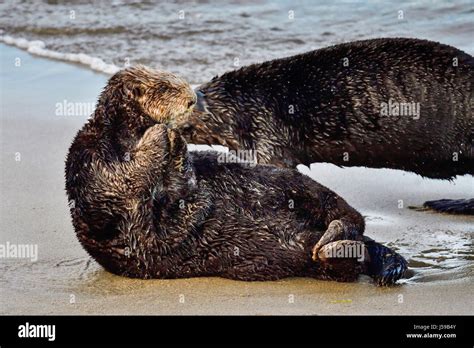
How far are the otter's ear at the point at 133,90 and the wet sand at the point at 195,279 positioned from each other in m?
1.05

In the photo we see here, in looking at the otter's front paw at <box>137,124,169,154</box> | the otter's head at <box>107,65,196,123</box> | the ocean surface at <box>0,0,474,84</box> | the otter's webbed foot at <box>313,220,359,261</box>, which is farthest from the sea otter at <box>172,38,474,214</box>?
the ocean surface at <box>0,0,474,84</box>

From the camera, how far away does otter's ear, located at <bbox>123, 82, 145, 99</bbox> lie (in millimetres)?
5832

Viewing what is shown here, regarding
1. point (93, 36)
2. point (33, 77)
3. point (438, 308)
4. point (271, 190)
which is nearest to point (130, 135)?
point (271, 190)

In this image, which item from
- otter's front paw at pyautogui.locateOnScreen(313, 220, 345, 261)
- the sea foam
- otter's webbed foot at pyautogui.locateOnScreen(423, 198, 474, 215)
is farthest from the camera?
the sea foam

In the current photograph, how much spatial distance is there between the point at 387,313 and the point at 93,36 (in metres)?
8.35

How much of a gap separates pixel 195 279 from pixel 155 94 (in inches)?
A: 42.5

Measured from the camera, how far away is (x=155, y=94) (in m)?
5.82

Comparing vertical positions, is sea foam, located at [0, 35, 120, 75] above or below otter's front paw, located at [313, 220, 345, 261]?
above

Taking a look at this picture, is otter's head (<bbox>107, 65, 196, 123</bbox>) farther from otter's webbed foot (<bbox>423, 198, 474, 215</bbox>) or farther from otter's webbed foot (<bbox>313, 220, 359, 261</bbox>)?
otter's webbed foot (<bbox>423, 198, 474, 215</bbox>)

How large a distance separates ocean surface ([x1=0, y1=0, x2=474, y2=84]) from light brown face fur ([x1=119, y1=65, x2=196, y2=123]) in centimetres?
455

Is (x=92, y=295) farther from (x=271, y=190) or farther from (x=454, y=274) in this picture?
(x=454, y=274)

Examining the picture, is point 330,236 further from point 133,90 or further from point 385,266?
point 133,90

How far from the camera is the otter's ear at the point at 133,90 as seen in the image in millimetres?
5832

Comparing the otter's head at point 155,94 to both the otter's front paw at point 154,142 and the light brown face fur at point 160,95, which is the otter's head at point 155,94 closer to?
the light brown face fur at point 160,95
